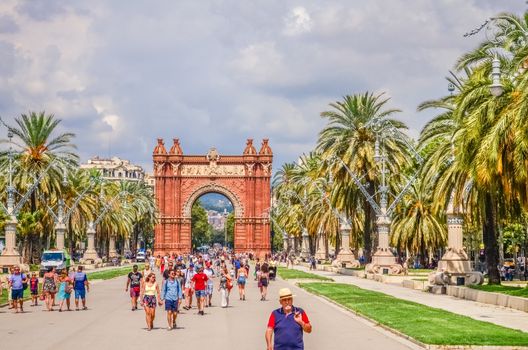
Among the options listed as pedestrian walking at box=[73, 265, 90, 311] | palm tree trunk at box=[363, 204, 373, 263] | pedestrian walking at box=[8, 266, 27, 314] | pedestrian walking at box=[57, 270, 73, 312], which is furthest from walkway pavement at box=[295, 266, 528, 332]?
palm tree trunk at box=[363, 204, 373, 263]

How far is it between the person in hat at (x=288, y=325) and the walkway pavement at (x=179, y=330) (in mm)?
6796

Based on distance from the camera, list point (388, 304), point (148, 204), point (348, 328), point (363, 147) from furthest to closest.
→ 1. point (148, 204)
2. point (363, 147)
3. point (388, 304)
4. point (348, 328)

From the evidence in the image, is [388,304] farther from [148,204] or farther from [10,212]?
[148,204]

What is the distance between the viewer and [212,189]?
120438 millimetres

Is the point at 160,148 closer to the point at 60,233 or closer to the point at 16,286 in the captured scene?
the point at 60,233

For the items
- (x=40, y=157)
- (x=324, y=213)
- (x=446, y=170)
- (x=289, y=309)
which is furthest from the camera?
(x=324, y=213)

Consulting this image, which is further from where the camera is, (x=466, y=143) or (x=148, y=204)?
(x=148, y=204)

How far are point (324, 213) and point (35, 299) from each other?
151 ft

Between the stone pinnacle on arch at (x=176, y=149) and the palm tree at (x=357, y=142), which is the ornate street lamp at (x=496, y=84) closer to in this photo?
the palm tree at (x=357, y=142)

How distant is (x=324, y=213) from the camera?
73.8m

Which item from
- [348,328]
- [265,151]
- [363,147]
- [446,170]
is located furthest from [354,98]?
[265,151]

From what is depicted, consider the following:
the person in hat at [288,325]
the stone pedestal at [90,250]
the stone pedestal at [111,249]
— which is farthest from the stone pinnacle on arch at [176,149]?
the person in hat at [288,325]

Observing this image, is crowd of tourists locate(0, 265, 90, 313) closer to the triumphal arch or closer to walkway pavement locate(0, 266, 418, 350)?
walkway pavement locate(0, 266, 418, 350)

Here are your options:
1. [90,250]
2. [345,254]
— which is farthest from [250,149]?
[345,254]
